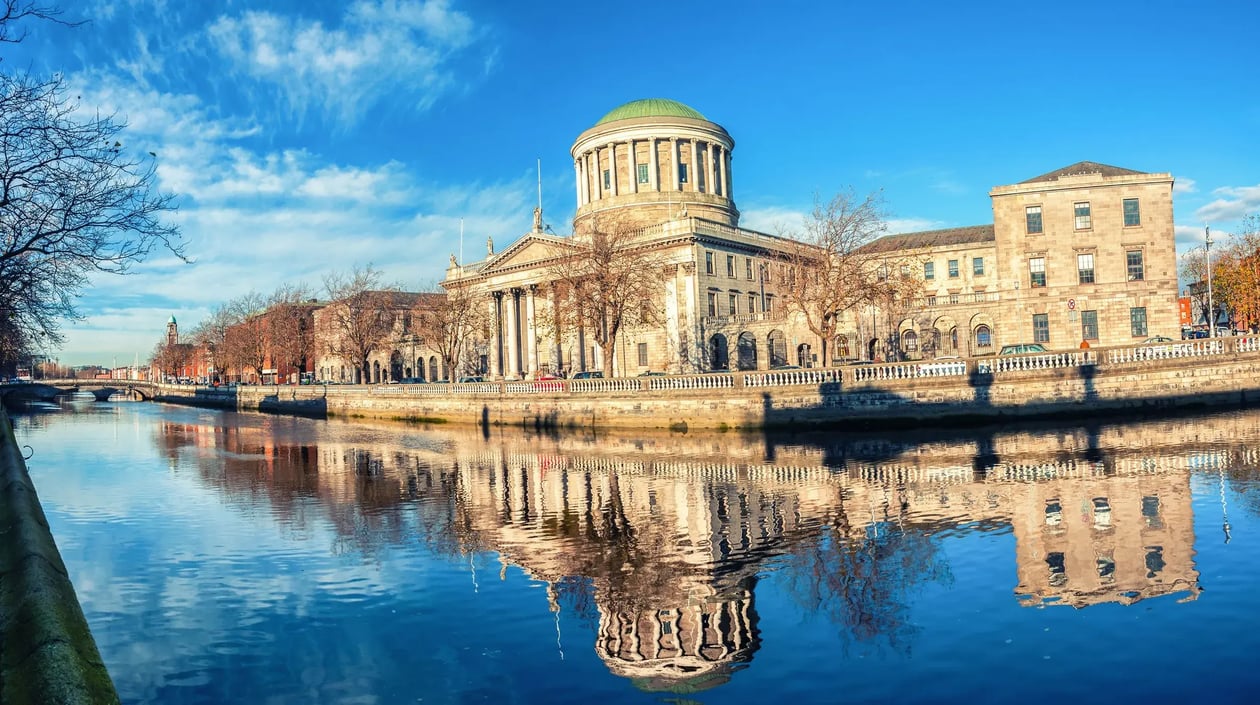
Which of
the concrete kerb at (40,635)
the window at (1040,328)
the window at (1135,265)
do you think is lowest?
the concrete kerb at (40,635)

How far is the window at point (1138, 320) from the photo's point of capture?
53.6 m

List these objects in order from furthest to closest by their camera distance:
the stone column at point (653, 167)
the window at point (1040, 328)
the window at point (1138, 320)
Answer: the stone column at point (653, 167) → the window at point (1040, 328) → the window at point (1138, 320)

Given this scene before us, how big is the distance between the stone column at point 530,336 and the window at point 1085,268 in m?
45.6

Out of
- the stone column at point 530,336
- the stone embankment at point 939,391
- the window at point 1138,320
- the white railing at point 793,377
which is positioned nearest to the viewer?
the stone embankment at point 939,391

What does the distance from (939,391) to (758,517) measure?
69.3 ft

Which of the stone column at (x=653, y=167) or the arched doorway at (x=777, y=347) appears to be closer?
the arched doorway at (x=777, y=347)

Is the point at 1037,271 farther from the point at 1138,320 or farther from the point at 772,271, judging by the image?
the point at 772,271

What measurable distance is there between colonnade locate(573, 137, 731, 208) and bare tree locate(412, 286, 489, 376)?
17544 mm

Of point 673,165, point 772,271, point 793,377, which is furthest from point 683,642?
point 673,165

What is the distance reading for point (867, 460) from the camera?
26.1 meters

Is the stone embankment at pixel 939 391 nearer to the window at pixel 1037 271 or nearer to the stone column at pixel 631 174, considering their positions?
the window at pixel 1037 271

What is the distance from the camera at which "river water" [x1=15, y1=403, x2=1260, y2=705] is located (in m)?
8.60

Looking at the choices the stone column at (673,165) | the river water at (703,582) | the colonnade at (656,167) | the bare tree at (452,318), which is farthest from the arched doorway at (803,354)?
the river water at (703,582)

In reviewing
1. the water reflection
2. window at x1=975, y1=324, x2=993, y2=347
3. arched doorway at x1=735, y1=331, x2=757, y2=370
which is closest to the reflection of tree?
the water reflection
